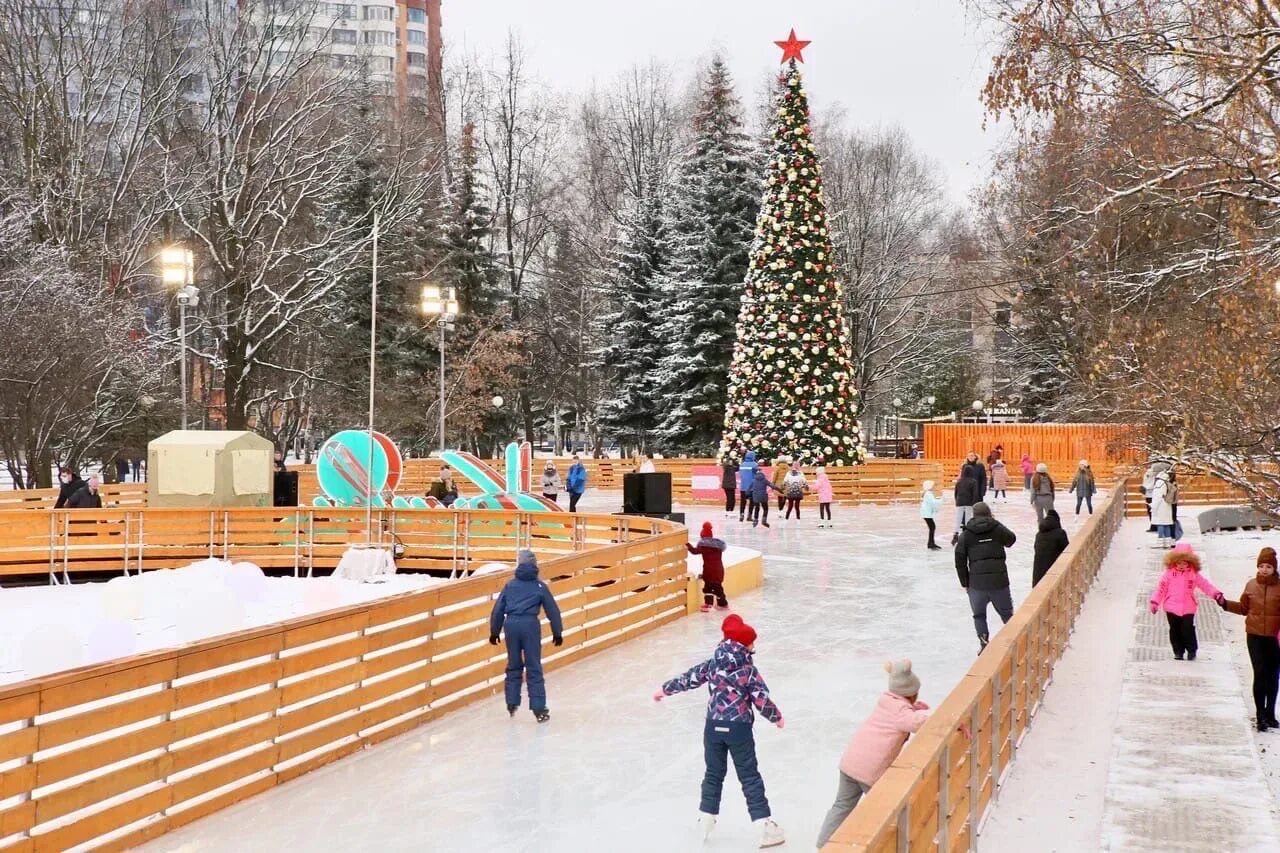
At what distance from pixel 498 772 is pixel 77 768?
2.88 m

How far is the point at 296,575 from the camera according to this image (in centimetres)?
2162

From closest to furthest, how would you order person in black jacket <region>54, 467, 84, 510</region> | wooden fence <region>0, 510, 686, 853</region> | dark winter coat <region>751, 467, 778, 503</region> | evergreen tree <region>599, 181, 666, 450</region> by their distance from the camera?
1. wooden fence <region>0, 510, 686, 853</region>
2. person in black jacket <region>54, 467, 84, 510</region>
3. dark winter coat <region>751, 467, 778, 503</region>
4. evergreen tree <region>599, 181, 666, 450</region>

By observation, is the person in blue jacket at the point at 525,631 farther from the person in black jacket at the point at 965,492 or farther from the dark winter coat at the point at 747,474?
the dark winter coat at the point at 747,474

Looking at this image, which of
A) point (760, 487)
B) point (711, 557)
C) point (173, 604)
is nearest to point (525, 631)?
point (711, 557)

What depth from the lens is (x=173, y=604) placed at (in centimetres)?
1545

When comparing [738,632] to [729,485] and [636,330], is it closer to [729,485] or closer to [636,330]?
[729,485]

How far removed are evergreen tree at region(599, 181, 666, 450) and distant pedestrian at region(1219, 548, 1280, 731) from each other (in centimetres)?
3807

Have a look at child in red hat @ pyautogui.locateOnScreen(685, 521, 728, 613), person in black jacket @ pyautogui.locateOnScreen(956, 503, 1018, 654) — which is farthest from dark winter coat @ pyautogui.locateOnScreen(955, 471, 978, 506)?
person in black jacket @ pyautogui.locateOnScreen(956, 503, 1018, 654)

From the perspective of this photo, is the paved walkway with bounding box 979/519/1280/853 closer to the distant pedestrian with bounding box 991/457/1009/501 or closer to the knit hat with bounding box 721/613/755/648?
the knit hat with bounding box 721/613/755/648

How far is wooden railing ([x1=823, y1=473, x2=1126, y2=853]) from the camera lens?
4.28 meters

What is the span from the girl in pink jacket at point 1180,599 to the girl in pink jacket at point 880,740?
6.15m

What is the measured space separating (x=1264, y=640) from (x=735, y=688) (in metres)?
4.43

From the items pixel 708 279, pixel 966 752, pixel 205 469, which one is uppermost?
pixel 708 279

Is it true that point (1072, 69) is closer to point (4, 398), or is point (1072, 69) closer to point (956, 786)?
point (956, 786)
